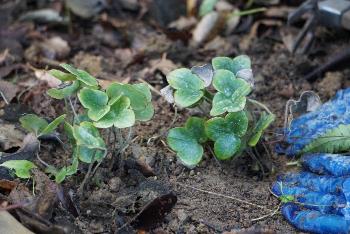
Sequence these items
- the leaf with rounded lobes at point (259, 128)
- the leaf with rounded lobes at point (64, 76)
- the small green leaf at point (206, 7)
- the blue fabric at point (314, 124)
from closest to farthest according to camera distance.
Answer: the leaf with rounded lobes at point (64, 76)
the leaf with rounded lobes at point (259, 128)
the blue fabric at point (314, 124)
the small green leaf at point (206, 7)

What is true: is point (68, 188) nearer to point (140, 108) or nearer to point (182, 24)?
point (140, 108)

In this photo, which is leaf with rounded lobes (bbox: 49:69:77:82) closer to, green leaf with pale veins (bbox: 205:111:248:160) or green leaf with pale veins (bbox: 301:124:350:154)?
green leaf with pale veins (bbox: 205:111:248:160)

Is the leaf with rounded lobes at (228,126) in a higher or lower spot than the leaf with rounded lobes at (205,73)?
lower

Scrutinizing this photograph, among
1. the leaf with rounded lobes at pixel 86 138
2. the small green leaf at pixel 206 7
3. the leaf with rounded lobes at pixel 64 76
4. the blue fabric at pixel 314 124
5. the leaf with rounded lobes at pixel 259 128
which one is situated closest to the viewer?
the leaf with rounded lobes at pixel 86 138

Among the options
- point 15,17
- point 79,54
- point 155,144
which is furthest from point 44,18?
A: point 155,144

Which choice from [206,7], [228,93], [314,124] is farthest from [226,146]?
[206,7]

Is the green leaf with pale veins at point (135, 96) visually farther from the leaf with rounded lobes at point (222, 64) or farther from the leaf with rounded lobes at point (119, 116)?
the leaf with rounded lobes at point (222, 64)

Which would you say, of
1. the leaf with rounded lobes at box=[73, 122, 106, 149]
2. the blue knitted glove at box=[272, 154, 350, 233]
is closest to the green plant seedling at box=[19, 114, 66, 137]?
the leaf with rounded lobes at box=[73, 122, 106, 149]

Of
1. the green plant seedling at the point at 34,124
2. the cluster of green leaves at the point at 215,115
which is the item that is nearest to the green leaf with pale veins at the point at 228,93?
the cluster of green leaves at the point at 215,115
